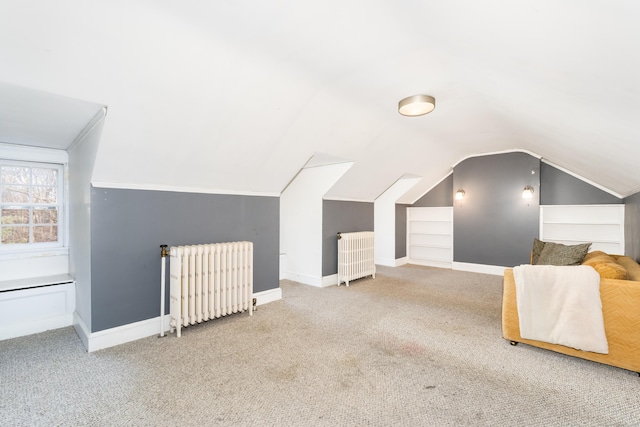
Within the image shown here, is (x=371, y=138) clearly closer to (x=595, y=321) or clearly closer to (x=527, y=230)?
(x=595, y=321)

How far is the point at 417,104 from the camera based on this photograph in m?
2.84

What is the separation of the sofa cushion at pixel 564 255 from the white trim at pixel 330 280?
114 inches

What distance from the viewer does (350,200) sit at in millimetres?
5258

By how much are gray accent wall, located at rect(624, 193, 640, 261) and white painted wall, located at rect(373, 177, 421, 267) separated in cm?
339

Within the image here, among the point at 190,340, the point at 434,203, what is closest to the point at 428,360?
the point at 190,340

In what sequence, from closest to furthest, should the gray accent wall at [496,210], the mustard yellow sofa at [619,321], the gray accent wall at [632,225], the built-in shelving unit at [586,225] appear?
the mustard yellow sofa at [619,321], the gray accent wall at [632,225], the built-in shelving unit at [586,225], the gray accent wall at [496,210]

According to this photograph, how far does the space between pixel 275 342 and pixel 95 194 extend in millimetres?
2089

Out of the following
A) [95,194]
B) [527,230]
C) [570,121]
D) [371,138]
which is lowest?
[527,230]

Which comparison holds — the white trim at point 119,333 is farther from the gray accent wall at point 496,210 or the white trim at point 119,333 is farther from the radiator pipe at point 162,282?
the gray accent wall at point 496,210

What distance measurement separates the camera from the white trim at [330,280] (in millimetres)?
4757

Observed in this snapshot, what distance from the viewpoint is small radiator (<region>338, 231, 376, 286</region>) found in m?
4.80

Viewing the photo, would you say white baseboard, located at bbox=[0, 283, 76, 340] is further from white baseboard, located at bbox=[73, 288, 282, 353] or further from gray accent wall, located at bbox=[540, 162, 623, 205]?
gray accent wall, located at bbox=[540, 162, 623, 205]

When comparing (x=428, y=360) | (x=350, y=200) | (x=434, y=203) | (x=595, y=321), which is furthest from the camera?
(x=434, y=203)

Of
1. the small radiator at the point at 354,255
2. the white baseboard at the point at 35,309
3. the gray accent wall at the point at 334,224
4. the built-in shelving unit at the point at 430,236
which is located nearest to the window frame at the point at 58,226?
the white baseboard at the point at 35,309
